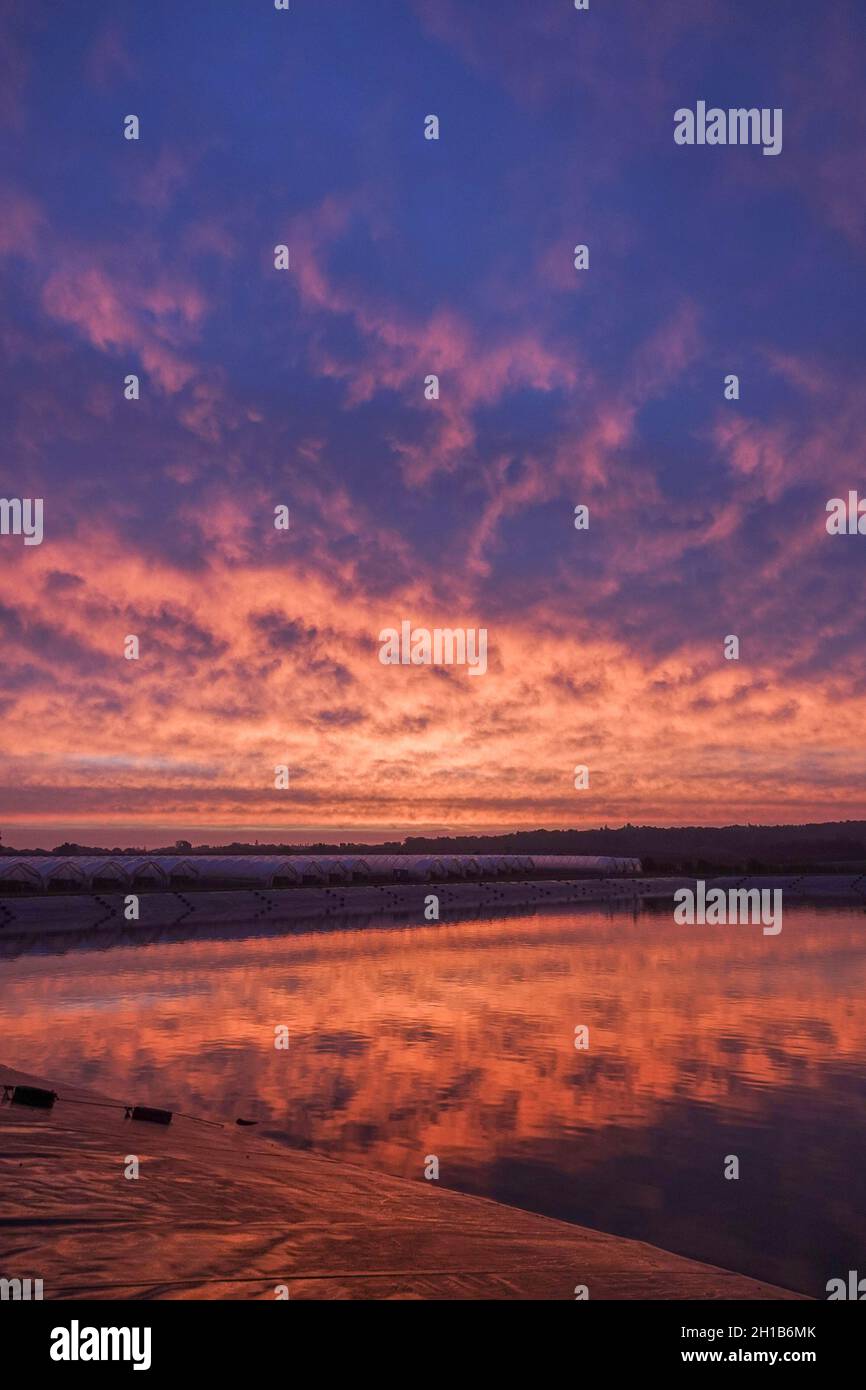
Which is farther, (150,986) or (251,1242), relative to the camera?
(150,986)

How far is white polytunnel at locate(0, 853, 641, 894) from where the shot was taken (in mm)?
93812

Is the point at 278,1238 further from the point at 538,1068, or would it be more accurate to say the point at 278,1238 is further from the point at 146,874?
the point at 146,874

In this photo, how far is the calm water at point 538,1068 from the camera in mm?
16562

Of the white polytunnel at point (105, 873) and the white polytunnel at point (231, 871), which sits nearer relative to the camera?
the white polytunnel at point (231, 871)

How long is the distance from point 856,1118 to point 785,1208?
6.59m

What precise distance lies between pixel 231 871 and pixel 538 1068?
304 feet

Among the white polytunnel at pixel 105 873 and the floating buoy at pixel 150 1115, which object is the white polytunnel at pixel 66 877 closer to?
the white polytunnel at pixel 105 873

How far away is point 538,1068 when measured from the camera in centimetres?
2597

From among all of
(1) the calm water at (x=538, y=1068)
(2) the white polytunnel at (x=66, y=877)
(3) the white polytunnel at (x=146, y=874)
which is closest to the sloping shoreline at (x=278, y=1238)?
(1) the calm water at (x=538, y=1068)

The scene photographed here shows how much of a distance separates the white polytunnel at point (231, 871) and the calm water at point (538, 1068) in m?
Result: 45.7

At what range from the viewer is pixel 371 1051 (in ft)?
93.5
